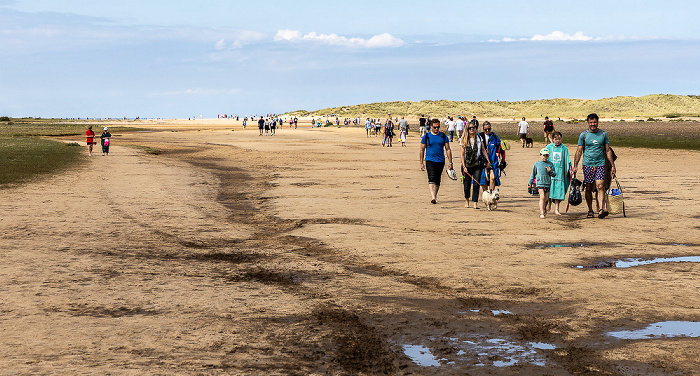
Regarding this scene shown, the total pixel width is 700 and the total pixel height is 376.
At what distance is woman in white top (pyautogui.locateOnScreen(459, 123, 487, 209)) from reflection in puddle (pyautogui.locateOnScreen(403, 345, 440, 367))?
9480mm

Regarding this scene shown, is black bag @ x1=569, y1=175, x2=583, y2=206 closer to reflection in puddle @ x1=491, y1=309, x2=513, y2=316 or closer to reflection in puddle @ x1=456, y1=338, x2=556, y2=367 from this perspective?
reflection in puddle @ x1=491, y1=309, x2=513, y2=316

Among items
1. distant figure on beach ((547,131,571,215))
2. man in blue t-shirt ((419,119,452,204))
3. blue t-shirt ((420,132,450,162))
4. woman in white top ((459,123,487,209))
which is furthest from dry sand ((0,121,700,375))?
blue t-shirt ((420,132,450,162))

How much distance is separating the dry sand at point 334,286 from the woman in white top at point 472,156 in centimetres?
67

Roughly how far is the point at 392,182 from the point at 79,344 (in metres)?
16.3

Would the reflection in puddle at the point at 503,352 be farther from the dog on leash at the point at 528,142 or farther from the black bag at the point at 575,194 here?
the dog on leash at the point at 528,142

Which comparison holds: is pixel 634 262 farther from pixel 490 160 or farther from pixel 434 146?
pixel 434 146

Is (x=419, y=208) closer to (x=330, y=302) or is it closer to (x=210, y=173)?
(x=330, y=302)

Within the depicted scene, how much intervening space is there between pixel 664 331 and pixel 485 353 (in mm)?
1839

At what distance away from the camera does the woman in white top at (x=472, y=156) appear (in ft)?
50.9

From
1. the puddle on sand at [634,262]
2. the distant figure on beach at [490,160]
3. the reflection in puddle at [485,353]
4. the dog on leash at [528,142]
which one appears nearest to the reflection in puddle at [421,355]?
the reflection in puddle at [485,353]

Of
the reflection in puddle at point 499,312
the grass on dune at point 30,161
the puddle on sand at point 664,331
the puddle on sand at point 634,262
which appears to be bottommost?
the grass on dune at point 30,161

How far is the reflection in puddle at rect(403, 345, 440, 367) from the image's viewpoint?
602 cm

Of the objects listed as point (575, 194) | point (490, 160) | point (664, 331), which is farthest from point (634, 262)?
point (490, 160)

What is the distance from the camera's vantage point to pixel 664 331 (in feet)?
22.6
